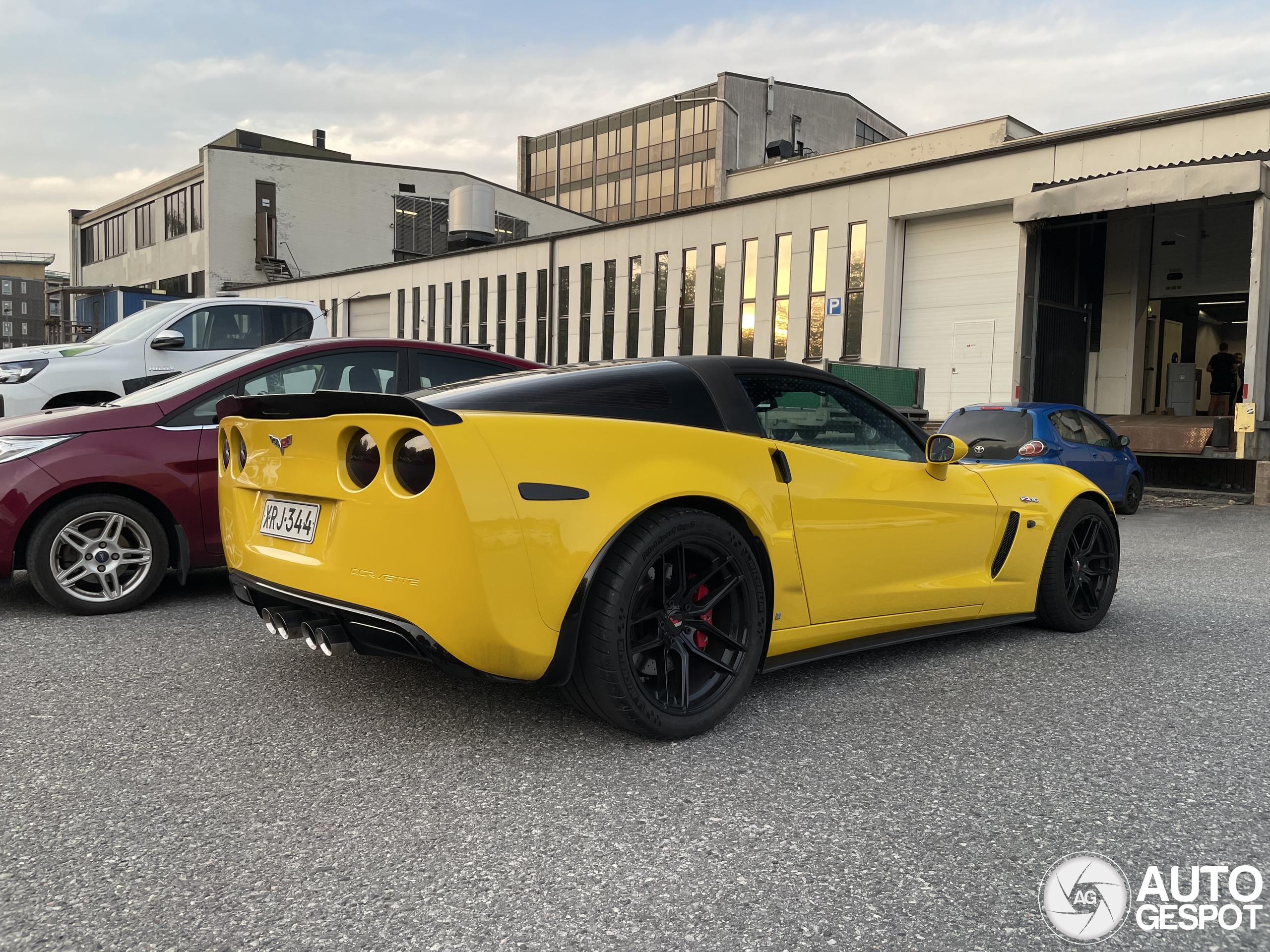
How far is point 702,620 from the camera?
10.5ft

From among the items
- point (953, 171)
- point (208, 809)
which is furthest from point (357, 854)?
point (953, 171)

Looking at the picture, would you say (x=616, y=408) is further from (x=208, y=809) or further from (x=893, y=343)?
(x=893, y=343)

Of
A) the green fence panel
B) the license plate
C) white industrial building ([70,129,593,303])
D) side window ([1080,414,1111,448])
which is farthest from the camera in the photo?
white industrial building ([70,129,593,303])

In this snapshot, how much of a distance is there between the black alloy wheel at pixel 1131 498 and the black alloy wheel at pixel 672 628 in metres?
10.3

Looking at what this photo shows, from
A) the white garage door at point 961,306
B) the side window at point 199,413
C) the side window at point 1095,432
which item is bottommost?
the side window at point 1095,432

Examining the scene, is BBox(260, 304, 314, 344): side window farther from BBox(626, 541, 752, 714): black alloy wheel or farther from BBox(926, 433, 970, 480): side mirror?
BBox(626, 541, 752, 714): black alloy wheel

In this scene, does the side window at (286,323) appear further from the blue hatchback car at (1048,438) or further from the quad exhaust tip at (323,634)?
the quad exhaust tip at (323,634)

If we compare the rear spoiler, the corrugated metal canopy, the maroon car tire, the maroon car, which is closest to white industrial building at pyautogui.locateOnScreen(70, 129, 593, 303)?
the corrugated metal canopy

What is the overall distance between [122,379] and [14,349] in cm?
99

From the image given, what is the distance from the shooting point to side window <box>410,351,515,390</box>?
19.7 feet

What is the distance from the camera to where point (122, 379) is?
8852 mm

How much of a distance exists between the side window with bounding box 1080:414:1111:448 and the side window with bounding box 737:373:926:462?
838 centimetres

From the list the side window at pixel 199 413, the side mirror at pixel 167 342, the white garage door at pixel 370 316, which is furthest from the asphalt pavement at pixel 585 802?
the white garage door at pixel 370 316

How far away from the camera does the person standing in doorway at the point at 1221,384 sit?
70.8 feet
